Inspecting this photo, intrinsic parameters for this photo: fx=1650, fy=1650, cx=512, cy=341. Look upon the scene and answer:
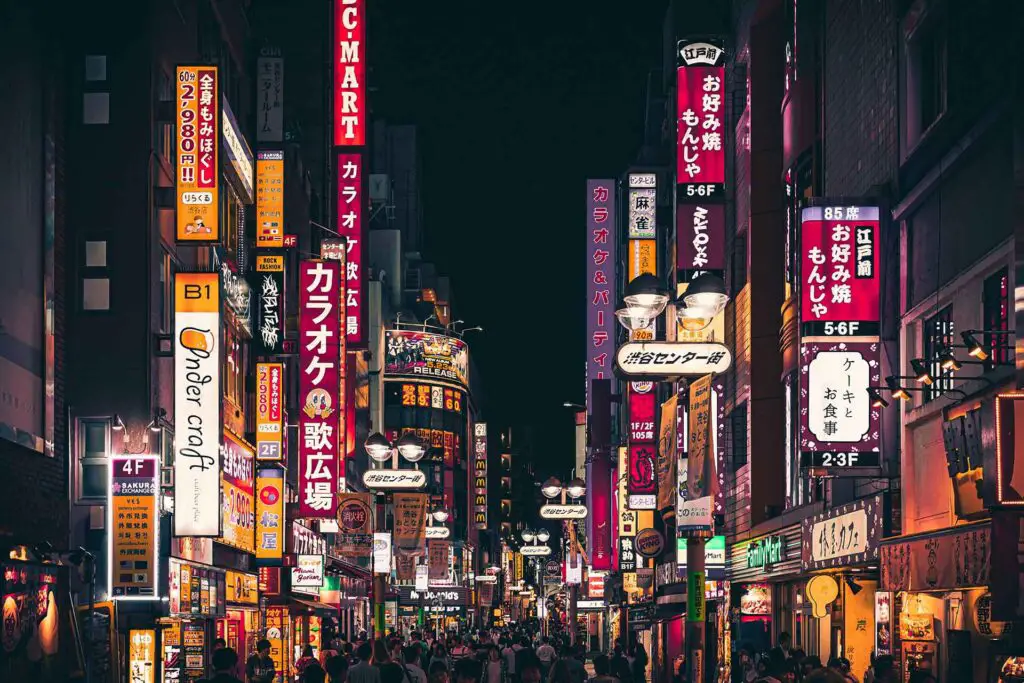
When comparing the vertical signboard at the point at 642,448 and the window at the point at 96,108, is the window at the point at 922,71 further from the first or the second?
the vertical signboard at the point at 642,448

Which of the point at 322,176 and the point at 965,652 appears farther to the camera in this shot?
the point at 322,176

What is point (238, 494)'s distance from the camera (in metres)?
37.3

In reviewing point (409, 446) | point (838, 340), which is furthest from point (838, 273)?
point (409, 446)

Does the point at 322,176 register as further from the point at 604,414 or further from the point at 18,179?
the point at 18,179

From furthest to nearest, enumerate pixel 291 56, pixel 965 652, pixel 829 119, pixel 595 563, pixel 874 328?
1. pixel 595 563
2. pixel 291 56
3. pixel 829 119
4. pixel 874 328
5. pixel 965 652

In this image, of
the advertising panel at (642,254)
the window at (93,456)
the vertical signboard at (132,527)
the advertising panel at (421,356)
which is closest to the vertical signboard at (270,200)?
the window at (93,456)

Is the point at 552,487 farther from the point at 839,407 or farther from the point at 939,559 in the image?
the point at 939,559

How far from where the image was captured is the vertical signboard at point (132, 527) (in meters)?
27.6

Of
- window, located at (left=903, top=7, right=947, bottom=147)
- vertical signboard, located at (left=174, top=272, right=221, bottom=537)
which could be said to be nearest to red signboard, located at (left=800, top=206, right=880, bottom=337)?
window, located at (left=903, top=7, right=947, bottom=147)

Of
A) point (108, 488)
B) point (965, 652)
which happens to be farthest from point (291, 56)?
point (965, 652)

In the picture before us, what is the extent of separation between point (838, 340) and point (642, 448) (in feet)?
101

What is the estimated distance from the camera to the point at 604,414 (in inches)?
3046

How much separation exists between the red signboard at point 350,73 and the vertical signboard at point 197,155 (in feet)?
58.7

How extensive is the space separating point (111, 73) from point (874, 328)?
14.3m
